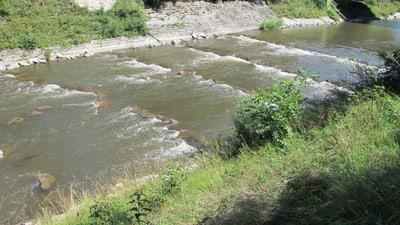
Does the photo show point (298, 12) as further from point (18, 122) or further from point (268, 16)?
point (18, 122)

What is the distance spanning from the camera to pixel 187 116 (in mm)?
13445

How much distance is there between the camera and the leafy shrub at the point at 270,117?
7.78 meters

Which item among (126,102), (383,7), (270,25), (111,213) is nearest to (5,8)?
(126,102)

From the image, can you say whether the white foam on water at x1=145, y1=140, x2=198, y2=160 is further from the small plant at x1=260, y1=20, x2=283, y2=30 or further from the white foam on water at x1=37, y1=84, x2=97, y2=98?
the small plant at x1=260, y1=20, x2=283, y2=30

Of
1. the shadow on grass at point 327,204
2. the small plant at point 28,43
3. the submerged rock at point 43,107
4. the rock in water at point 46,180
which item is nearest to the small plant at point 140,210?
the shadow on grass at point 327,204

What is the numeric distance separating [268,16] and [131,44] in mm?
15323

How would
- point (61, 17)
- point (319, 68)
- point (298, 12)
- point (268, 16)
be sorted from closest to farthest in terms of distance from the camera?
point (319, 68), point (61, 17), point (268, 16), point (298, 12)

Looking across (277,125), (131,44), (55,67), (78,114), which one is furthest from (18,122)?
(131,44)

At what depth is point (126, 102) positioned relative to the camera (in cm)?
1491

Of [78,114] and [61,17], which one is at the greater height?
[61,17]

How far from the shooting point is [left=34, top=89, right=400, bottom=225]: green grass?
12.4ft

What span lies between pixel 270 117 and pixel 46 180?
561 centimetres

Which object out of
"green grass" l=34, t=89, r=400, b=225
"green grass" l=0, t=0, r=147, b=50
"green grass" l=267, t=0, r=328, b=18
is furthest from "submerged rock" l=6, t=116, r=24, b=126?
"green grass" l=267, t=0, r=328, b=18

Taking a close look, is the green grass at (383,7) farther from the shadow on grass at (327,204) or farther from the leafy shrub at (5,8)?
the shadow on grass at (327,204)
